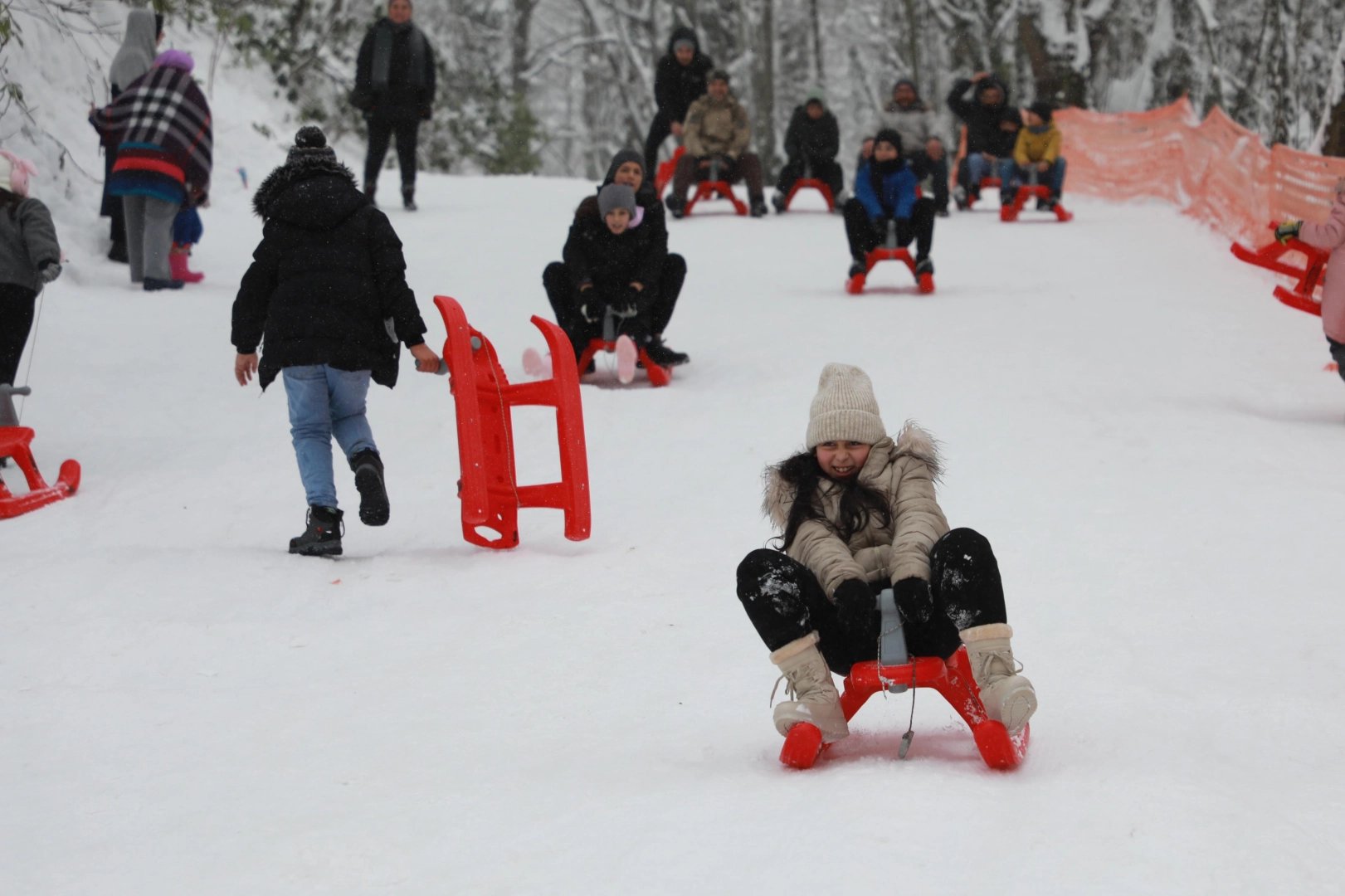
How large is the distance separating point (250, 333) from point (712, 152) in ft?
33.9

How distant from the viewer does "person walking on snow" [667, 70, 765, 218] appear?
14633 millimetres

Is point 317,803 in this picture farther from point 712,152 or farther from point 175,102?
point 712,152

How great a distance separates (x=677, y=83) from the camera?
14758mm

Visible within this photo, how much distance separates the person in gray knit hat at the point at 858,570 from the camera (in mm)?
2881

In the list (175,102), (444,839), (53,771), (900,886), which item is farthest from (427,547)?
(175,102)

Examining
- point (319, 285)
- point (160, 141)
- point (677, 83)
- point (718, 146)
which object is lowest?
point (319, 285)

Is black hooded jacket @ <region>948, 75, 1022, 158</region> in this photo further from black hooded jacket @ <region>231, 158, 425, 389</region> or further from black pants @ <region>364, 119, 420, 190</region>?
black hooded jacket @ <region>231, 158, 425, 389</region>

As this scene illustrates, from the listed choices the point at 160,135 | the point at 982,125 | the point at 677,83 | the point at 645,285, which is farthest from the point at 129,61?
the point at 982,125

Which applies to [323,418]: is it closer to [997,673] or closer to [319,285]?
[319,285]

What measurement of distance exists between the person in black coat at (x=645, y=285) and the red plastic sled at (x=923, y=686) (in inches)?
190

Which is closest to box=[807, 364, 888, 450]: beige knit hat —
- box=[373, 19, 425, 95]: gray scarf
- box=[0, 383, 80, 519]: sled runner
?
box=[0, 383, 80, 519]: sled runner

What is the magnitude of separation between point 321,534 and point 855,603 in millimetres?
2758

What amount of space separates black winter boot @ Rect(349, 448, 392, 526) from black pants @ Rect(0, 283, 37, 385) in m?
2.12

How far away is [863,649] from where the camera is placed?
3117mm
